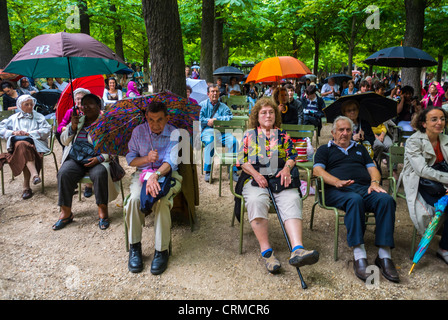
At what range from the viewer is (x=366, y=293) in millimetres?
2723

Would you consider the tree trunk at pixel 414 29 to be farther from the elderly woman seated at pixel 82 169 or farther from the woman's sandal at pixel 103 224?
the woman's sandal at pixel 103 224

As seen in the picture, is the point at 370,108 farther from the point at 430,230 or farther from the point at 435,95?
the point at 435,95

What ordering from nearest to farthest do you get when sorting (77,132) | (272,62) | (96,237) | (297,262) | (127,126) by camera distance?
(297,262), (127,126), (96,237), (77,132), (272,62)

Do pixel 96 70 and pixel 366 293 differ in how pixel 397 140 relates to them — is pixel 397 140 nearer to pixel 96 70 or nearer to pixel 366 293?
pixel 366 293

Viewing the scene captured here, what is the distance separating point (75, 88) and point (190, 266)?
339cm

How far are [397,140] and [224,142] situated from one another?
3525 millimetres

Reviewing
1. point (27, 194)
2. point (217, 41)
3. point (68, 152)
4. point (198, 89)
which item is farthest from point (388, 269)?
point (217, 41)

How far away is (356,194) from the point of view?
3182mm

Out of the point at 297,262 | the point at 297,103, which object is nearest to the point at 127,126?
the point at 297,262

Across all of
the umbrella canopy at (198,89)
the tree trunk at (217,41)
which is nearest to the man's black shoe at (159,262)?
the umbrella canopy at (198,89)

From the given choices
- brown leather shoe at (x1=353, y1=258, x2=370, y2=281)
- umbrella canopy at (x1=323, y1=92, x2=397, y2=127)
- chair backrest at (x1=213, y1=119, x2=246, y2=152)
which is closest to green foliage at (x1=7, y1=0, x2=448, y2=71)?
chair backrest at (x1=213, y1=119, x2=246, y2=152)

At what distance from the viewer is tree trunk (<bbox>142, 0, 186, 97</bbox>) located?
411 cm
